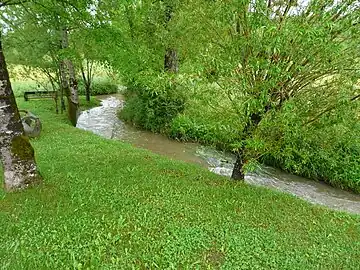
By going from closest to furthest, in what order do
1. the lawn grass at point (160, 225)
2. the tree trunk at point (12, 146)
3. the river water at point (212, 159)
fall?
the lawn grass at point (160, 225) → the tree trunk at point (12, 146) → the river water at point (212, 159)

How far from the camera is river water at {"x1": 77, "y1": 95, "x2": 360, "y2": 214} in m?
7.93

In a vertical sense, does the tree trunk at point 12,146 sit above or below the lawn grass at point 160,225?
above

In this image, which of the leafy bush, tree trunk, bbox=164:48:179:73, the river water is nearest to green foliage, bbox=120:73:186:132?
the river water

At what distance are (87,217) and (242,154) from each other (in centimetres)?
286

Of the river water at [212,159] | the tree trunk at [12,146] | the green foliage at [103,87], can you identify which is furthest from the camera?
the green foliage at [103,87]

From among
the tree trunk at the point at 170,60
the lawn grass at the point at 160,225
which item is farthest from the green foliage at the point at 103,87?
the lawn grass at the point at 160,225

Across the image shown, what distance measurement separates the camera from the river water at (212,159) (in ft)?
26.0

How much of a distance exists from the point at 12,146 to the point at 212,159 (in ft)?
23.1

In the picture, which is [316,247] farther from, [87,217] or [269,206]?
[87,217]

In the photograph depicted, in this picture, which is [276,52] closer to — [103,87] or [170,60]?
[170,60]

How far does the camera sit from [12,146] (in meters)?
4.63

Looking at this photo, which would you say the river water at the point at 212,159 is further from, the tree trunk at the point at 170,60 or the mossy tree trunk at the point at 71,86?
the tree trunk at the point at 170,60

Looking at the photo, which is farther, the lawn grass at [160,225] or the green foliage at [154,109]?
the green foliage at [154,109]

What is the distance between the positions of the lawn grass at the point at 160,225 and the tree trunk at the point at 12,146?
0.21m
